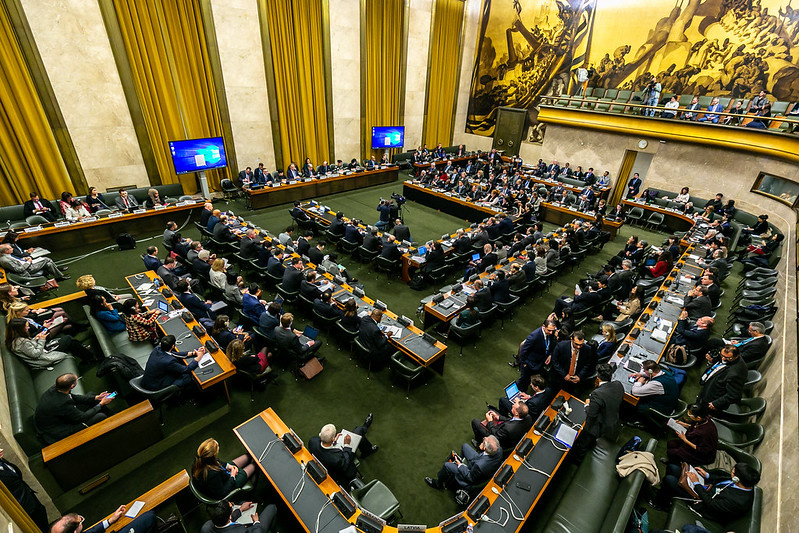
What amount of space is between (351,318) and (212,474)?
119 inches

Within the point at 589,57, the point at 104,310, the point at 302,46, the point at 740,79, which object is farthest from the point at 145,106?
the point at 740,79

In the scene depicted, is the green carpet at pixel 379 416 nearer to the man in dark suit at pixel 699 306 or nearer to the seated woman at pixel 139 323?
the seated woman at pixel 139 323

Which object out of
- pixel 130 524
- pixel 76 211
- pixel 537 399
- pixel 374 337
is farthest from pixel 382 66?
pixel 130 524

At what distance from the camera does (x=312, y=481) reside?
12.1 feet

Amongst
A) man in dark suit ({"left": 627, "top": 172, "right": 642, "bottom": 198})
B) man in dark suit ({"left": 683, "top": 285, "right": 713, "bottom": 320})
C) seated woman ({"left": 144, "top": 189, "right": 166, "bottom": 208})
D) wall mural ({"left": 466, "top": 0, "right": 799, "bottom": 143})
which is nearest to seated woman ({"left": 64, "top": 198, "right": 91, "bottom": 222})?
seated woman ({"left": 144, "top": 189, "right": 166, "bottom": 208})

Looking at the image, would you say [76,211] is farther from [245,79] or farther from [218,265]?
[245,79]

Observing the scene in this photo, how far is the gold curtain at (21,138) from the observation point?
351 inches

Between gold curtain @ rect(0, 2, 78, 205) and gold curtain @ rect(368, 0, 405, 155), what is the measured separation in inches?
445

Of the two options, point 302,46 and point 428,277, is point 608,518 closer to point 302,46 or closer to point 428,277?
point 428,277

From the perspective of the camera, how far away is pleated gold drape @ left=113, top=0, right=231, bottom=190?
34.3ft

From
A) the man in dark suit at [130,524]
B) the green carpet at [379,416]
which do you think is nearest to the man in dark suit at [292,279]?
the green carpet at [379,416]

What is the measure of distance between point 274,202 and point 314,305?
7.94 m

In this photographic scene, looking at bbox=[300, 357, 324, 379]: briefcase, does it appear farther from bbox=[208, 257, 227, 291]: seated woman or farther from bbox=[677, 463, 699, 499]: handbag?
bbox=[677, 463, 699, 499]: handbag

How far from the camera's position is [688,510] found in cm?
386
